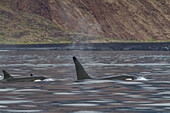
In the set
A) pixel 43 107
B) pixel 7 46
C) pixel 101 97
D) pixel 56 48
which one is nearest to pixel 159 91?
pixel 101 97

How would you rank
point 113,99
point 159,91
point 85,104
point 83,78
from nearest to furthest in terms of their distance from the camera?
1. point 85,104
2. point 113,99
3. point 159,91
4. point 83,78

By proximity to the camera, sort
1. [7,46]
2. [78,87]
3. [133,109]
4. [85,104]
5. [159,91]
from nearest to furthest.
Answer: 1. [133,109]
2. [85,104]
3. [159,91]
4. [78,87]
5. [7,46]

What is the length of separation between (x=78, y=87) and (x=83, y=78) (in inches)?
134

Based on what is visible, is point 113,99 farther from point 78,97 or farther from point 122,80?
point 122,80

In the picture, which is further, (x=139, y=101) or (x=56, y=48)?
(x=56, y=48)

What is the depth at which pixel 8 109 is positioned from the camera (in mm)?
17438

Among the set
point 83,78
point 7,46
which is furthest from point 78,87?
point 7,46

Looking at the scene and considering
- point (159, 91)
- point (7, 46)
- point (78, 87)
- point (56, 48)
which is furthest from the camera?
point (7, 46)

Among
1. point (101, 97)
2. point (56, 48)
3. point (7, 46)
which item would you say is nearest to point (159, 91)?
point (101, 97)

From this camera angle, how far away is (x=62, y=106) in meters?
18.0

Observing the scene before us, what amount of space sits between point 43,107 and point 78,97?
11.3 ft

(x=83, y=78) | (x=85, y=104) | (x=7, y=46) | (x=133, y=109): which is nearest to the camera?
(x=133, y=109)

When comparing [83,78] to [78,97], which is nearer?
[78,97]

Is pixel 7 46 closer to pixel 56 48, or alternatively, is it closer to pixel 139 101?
pixel 56 48
